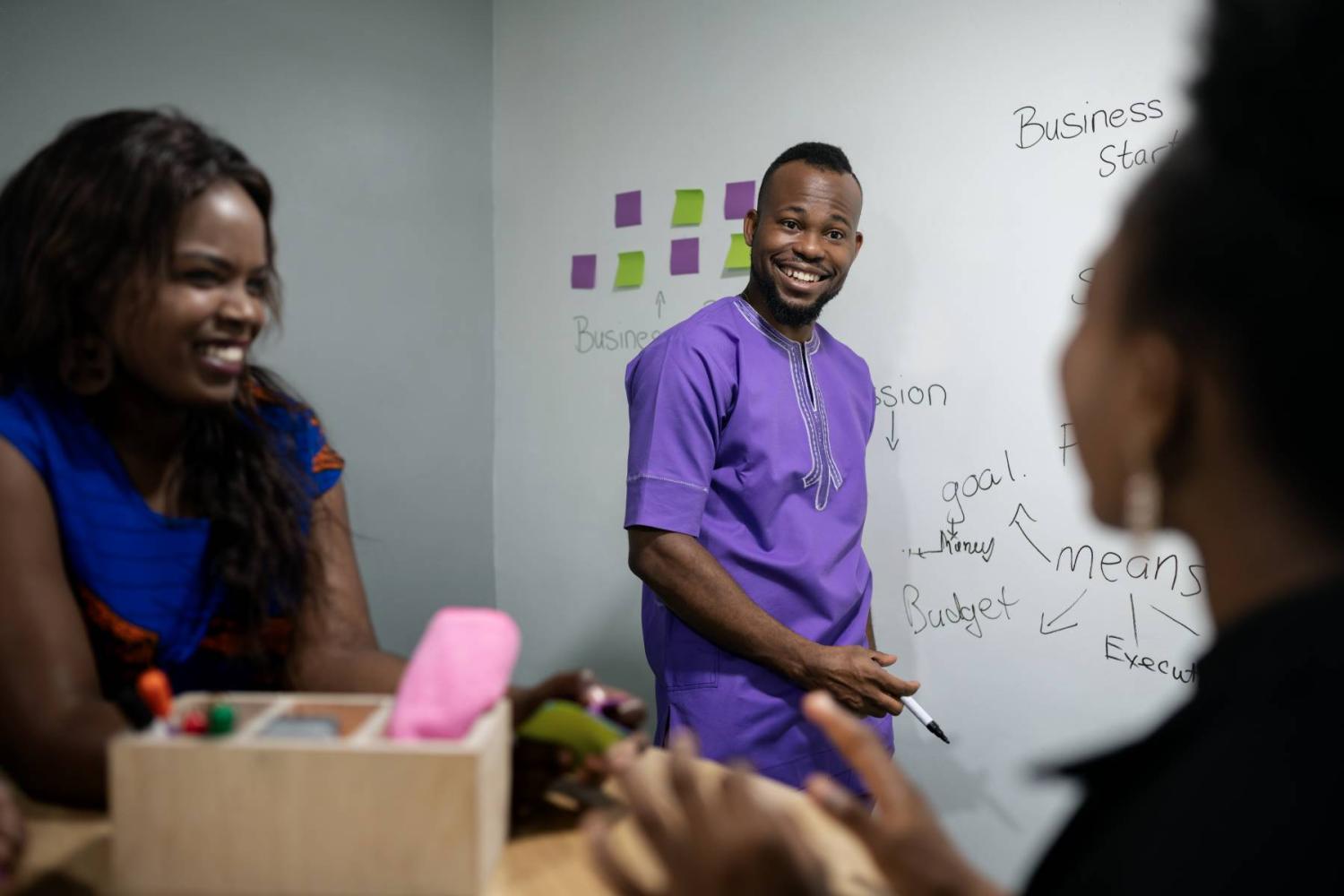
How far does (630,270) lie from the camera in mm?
2428

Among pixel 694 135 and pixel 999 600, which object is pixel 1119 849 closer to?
pixel 999 600

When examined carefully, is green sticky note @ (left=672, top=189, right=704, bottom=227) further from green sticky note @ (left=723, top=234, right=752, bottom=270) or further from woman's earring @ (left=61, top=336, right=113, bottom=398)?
woman's earring @ (left=61, top=336, right=113, bottom=398)

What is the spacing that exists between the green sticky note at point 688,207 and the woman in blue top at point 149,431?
1392 mm

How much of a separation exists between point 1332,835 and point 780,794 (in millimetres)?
484

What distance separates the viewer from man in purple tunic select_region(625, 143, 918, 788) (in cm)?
155

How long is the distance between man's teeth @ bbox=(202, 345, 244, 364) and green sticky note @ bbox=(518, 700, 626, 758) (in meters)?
0.47

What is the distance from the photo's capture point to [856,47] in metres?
2.09

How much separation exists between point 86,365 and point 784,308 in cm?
109

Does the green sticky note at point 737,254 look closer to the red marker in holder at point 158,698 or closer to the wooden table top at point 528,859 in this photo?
the wooden table top at point 528,859

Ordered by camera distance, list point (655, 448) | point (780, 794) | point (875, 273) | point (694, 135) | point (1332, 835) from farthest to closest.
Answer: point (694, 135), point (875, 273), point (655, 448), point (780, 794), point (1332, 835)

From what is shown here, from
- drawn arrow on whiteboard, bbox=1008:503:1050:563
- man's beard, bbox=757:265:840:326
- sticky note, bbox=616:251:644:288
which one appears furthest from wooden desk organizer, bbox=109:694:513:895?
sticky note, bbox=616:251:644:288

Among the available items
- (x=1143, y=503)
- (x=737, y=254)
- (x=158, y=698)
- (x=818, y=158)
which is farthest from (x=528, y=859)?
(x=737, y=254)

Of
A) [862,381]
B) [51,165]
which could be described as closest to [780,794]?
[51,165]

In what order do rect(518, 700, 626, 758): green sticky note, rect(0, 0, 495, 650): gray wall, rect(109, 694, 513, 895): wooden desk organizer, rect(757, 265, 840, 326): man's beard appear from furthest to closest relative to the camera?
1. rect(0, 0, 495, 650): gray wall
2. rect(757, 265, 840, 326): man's beard
3. rect(518, 700, 626, 758): green sticky note
4. rect(109, 694, 513, 895): wooden desk organizer
